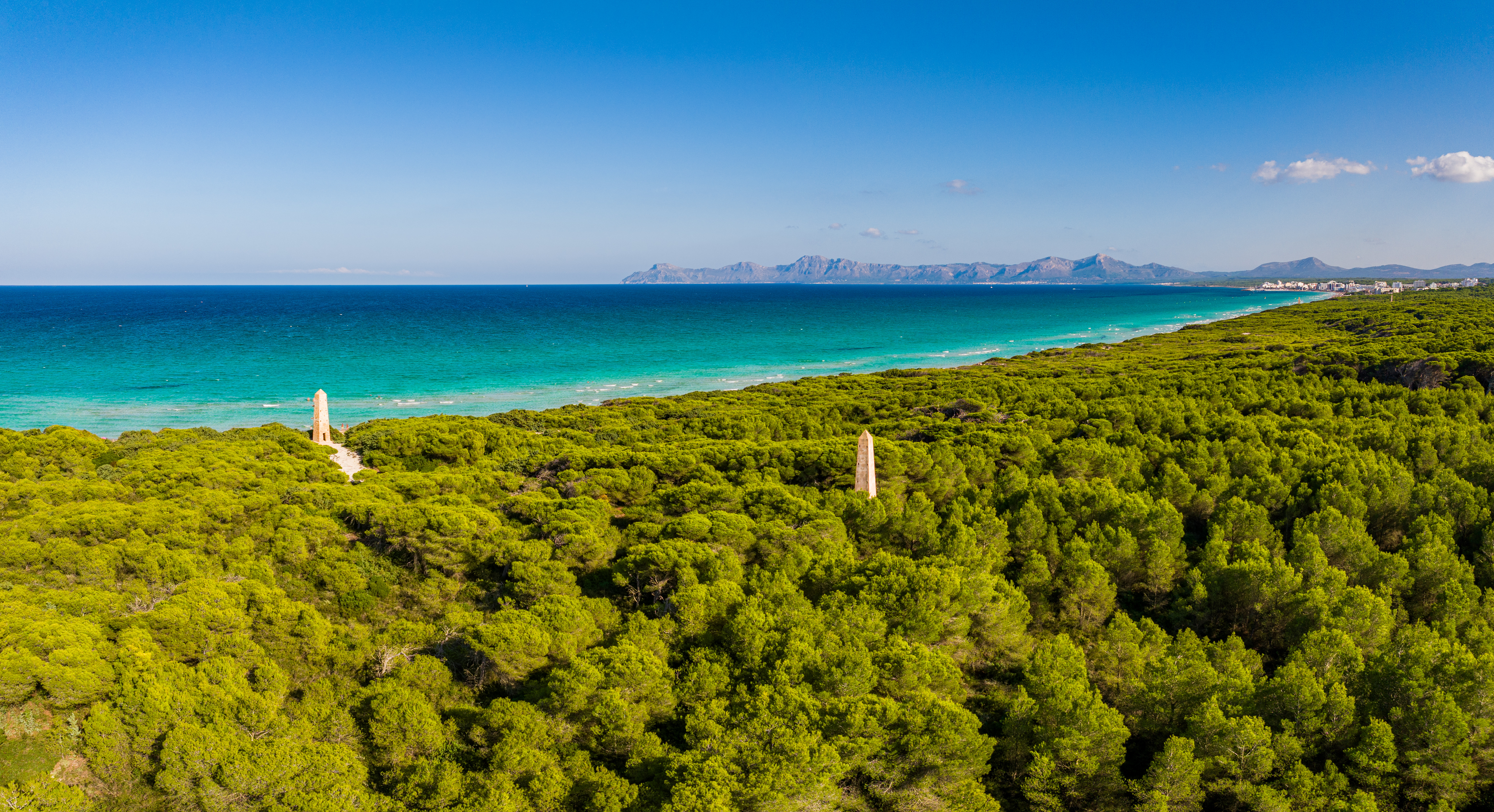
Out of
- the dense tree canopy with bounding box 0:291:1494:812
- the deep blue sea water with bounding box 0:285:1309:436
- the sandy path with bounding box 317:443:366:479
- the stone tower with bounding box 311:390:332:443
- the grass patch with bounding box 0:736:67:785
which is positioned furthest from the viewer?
the deep blue sea water with bounding box 0:285:1309:436

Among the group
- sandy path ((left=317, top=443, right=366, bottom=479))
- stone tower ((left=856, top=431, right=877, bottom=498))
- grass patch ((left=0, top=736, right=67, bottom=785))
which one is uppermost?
stone tower ((left=856, top=431, right=877, bottom=498))

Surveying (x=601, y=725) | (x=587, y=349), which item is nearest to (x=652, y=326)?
(x=587, y=349)

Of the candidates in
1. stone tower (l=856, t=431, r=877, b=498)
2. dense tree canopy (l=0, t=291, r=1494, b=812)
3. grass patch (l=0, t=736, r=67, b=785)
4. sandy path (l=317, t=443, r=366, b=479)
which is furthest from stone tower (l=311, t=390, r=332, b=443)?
stone tower (l=856, t=431, r=877, b=498)

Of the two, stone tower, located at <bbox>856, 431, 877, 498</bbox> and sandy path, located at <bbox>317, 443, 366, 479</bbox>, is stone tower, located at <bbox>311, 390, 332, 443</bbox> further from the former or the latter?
stone tower, located at <bbox>856, 431, 877, 498</bbox>

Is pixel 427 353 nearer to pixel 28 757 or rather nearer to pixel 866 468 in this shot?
pixel 866 468

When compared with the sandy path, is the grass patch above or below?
below

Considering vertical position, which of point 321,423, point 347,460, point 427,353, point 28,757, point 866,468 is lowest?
point 28,757

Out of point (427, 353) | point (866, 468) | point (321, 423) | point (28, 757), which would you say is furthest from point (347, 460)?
point (427, 353)

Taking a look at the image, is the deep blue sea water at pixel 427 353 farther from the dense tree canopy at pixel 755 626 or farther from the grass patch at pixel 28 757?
the grass patch at pixel 28 757
